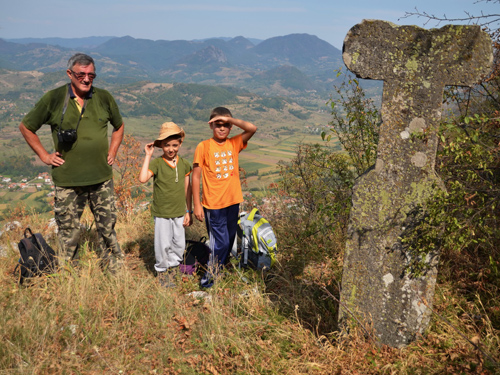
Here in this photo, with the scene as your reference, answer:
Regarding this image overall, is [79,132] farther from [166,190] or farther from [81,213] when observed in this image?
[166,190]

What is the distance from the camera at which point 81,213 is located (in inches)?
148

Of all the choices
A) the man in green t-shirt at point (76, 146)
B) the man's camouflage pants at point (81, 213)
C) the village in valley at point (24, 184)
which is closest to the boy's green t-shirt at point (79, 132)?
the man in green t-shirt at point (76, 146)

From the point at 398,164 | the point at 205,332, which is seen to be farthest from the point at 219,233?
the point at 398,164

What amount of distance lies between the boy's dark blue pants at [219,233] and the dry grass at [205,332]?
247mm

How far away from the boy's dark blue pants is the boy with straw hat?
1.09 feet

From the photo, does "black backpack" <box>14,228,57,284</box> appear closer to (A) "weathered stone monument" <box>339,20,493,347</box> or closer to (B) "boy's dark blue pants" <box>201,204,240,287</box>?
(B) "boy's dark blue pants" <box>201,204,240,287</box>

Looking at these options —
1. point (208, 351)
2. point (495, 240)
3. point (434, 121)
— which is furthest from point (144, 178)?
point (495, 240)

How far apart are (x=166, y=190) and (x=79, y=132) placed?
3.50 ft

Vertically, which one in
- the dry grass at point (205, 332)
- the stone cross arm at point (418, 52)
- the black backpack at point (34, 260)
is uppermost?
the stone cross arm at point (418, 52)

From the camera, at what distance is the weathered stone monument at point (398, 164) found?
2252 mm

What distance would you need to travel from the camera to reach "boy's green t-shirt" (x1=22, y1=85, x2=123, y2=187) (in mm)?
3311

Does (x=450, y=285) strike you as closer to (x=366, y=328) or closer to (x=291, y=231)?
(x=366, y=328)

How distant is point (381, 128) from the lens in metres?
2.42

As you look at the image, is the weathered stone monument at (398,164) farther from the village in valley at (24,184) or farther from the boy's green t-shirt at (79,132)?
the village in valley at (24,184)
